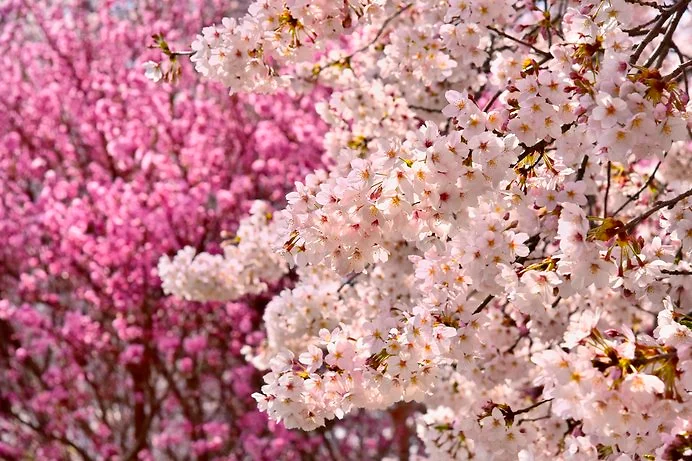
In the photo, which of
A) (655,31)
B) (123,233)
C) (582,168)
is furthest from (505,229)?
(123,233)

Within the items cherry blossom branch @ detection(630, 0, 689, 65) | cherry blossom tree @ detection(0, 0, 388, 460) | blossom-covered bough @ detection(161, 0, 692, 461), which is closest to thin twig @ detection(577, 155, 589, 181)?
blossom-covered bough @ detection(161, 0, 692, 461)

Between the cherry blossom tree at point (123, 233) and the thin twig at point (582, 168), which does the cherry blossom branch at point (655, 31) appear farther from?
the cherry blossom tree at point (123, 233)

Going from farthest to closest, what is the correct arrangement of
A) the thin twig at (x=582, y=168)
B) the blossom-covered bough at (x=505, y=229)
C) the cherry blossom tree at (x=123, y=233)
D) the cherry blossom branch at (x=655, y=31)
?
the cherry blossom tree at (x=123, y=233)
the thin twig at (x=582, y=168)
the cherry blossom branch at (x=655, y=31)
the blossom-covered bough at (x=505, y=229)

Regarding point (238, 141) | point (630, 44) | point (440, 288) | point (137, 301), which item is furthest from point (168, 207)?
point (630, 44)

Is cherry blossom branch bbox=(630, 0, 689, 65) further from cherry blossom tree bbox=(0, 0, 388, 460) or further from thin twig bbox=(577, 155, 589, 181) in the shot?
→ cherry blossom tree bbox=(0, 0, 388, 460)

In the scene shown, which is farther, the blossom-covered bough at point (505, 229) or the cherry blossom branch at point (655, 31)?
the cherry blossom branch at point (655, 31)

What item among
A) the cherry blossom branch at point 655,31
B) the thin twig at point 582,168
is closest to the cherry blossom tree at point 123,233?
the thin twig at point 582,168

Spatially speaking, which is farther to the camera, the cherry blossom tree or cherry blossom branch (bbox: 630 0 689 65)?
the cherry blossom tree

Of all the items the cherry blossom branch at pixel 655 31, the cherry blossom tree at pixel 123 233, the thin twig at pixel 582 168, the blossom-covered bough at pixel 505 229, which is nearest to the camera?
the blossom-covered bough at pixel 505 229

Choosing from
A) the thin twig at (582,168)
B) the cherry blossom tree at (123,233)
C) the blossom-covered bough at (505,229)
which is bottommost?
the blossom-covered bough at (505,229)

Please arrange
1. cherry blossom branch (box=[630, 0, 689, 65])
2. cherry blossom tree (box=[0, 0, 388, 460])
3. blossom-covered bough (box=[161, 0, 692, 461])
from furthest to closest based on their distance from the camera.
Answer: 1. cherry blossom tree (box=[0, 0, 388, 460])
2. cherry blossom branch (box=[630, 0, 689, 65])
3. blossom-covered bough (box=[161, 0, 692, 461])

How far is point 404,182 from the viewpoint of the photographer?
1926 millimetres

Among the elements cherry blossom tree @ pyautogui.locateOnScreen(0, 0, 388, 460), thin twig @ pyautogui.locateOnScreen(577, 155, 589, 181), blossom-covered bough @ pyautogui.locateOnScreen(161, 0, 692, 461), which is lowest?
blossom-covered bough @ pyautogui.locateOnScreen(161, 0, 692, 461)

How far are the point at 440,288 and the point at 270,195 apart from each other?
6.19 m
